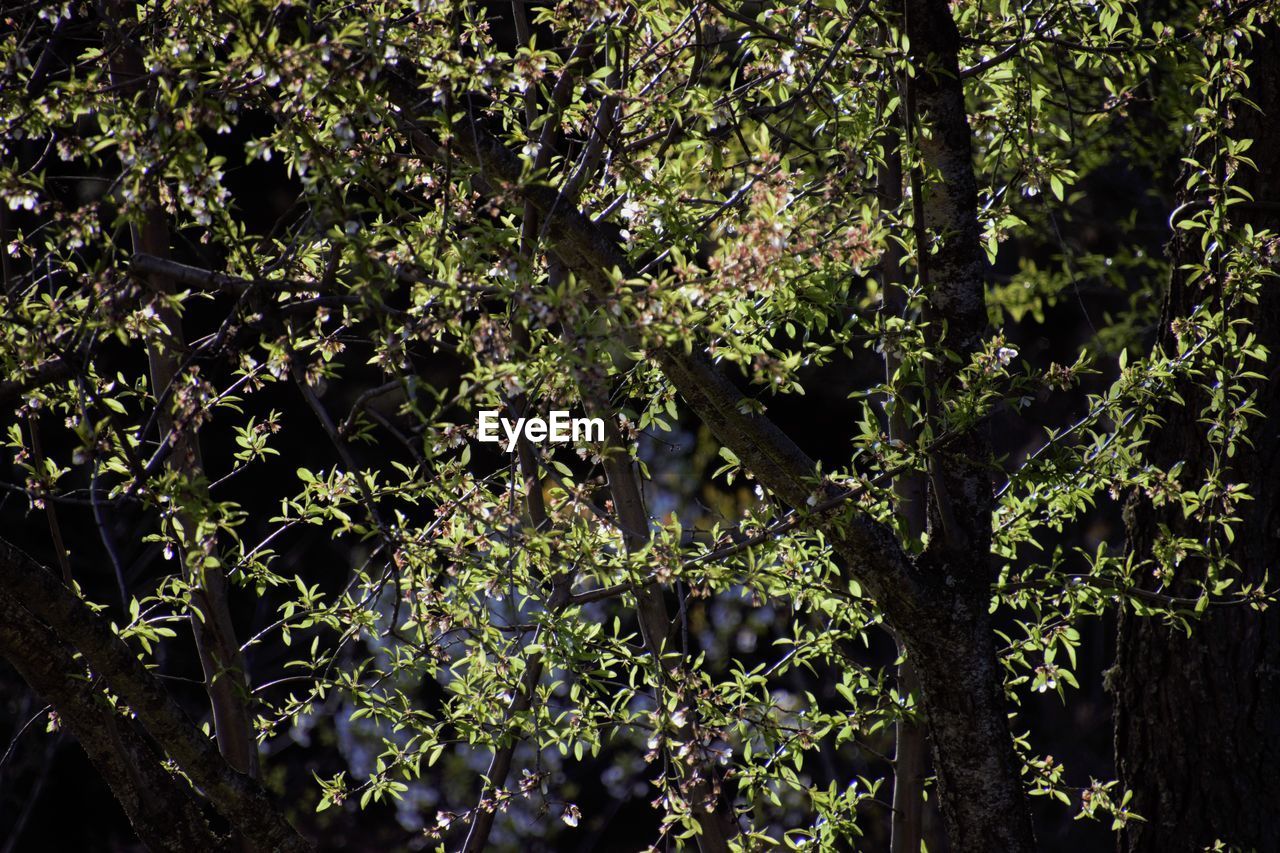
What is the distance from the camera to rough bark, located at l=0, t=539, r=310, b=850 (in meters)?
2.37

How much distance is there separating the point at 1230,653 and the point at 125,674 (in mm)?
2780

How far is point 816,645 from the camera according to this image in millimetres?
3080

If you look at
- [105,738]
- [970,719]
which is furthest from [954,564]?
[105,738]

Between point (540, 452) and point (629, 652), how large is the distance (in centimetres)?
57

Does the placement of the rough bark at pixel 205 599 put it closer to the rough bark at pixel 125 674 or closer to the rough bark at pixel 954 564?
the rough bark at pixel 125 674

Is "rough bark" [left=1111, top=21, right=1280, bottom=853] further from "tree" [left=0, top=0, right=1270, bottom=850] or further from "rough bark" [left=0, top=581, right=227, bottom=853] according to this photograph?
"rough bark" [left=0, top=581, right=227, bottom=853]

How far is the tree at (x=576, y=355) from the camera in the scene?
2020 mm

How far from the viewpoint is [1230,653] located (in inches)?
131

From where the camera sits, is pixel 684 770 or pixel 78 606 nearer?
pixel 78 606

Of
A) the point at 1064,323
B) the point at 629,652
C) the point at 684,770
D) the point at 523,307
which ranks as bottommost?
the point at 684,770

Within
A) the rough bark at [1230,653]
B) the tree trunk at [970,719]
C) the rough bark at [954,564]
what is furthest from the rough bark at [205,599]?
the rough bark at [1230,653]

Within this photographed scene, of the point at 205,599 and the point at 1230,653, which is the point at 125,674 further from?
the point at 1230,653

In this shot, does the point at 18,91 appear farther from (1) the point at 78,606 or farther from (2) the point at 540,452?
(2) the point at 540,452

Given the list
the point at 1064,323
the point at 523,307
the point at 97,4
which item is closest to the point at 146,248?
the point at 97,4
